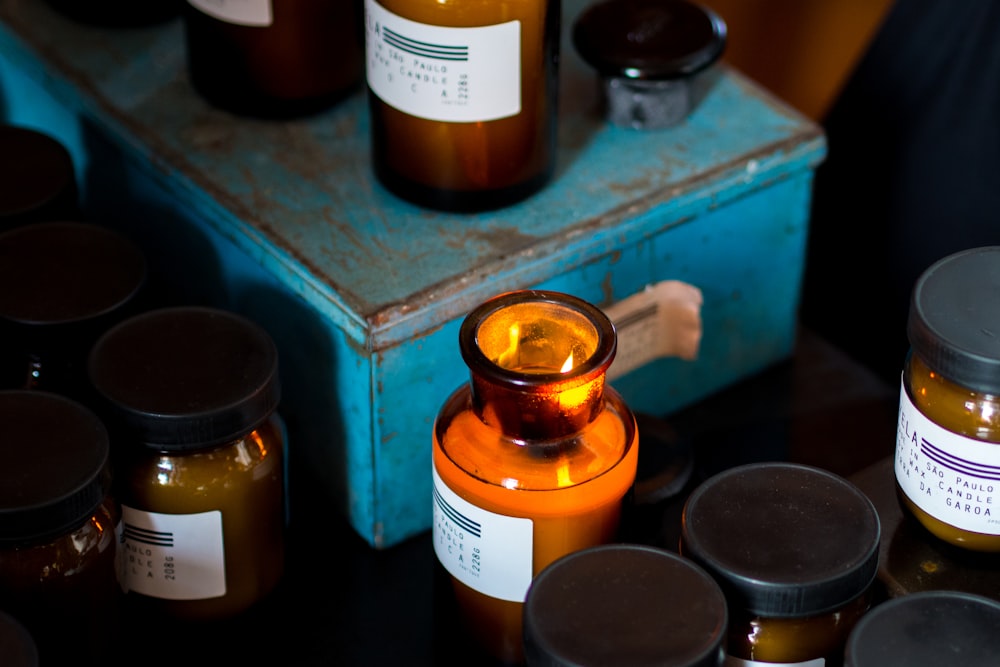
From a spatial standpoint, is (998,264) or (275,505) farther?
(275,505)

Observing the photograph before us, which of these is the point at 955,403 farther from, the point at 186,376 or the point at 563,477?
the point at 186,376

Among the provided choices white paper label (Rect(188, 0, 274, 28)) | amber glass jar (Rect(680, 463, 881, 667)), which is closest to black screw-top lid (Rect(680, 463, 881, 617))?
amber glass jar (Rect(680, 463, 881, 667))

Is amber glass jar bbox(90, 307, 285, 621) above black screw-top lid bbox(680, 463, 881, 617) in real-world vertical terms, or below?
below

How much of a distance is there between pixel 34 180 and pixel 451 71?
305mm

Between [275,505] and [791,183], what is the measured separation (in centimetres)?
43

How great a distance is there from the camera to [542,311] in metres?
0.69

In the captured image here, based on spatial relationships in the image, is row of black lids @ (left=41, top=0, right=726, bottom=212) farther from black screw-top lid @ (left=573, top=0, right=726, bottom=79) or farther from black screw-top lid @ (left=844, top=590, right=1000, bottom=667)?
black screw-top lid @ (left=844, top=590, right=1000, bottom=667)

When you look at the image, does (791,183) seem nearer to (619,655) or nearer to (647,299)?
(647,299)

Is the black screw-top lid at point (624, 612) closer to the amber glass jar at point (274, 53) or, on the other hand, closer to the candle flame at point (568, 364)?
the candle flame at point (568, 364)

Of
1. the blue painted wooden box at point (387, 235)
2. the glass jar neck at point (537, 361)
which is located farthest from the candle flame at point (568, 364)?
the blue painted wooden box at point (387, 235)

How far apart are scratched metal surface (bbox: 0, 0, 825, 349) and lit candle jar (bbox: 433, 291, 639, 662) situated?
113 millimetres

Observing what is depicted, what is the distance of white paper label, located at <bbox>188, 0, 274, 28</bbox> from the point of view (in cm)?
90

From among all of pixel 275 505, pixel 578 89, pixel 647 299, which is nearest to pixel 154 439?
pixel 275 505

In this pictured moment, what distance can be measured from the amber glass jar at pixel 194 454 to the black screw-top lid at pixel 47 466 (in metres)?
0.03
